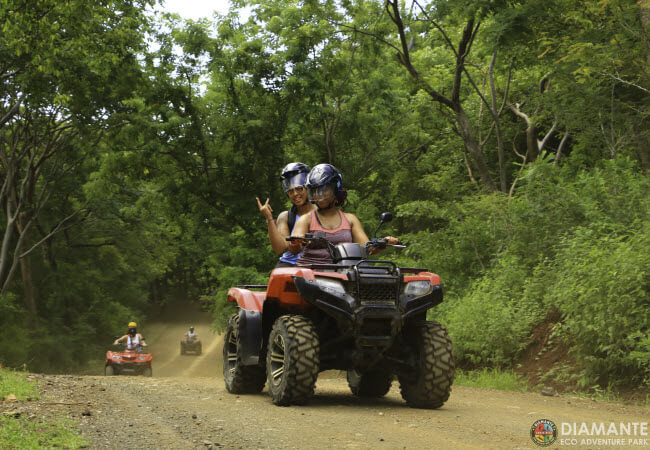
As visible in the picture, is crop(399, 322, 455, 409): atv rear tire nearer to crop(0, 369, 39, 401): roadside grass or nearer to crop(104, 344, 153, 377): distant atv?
crop(0, 369, 39, 401): roadside grass

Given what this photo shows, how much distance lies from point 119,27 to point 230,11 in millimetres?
5175

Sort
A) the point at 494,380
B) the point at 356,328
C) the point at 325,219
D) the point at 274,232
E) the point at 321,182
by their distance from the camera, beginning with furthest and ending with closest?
the point at 494,380 → the point at 274,232 → the point at 325,219 → the point at 321,182 → the point at 356,328

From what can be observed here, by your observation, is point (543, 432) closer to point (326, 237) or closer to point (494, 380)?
point (326, 237)

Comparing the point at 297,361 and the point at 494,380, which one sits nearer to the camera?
the point at 297,361

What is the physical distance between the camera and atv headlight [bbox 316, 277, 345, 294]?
643cm

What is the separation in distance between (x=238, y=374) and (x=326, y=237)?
201 cm

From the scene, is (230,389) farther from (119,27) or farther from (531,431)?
(119,27)

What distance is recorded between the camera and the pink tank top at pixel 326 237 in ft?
24.1

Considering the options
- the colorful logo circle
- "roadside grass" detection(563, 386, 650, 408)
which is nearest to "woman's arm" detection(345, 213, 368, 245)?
the colorful logo circle

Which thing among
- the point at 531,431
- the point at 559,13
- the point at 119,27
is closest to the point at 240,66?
the point at 119,27

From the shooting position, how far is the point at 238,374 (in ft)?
26.8

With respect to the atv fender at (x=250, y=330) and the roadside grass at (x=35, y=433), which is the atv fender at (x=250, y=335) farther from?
the roadside grass at (x=35, y=433)


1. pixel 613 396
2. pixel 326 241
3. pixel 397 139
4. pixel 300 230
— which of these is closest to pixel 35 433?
pixel 326 241

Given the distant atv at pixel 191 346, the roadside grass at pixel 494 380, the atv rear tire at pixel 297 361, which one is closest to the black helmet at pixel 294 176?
the atv rear tire at pixel 297 361
